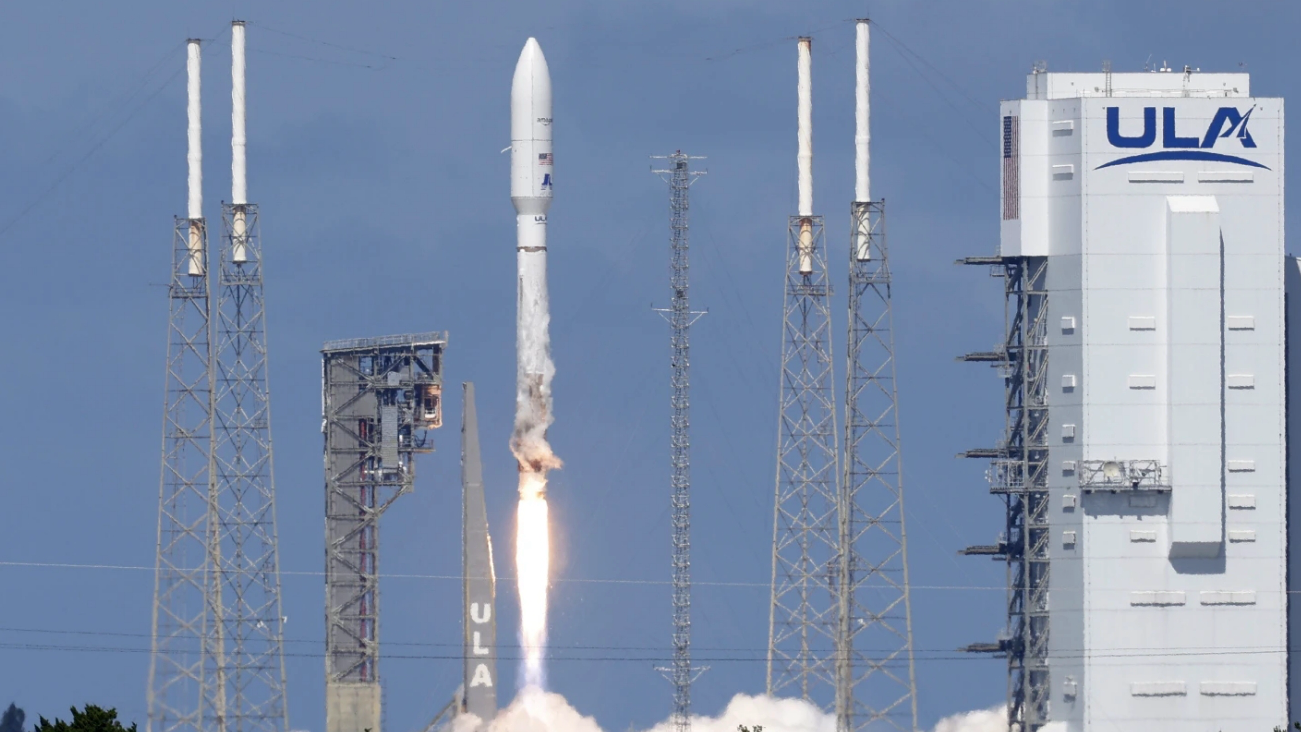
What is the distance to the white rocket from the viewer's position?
157375mm

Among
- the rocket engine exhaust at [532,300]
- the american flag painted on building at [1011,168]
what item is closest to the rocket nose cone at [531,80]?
the rocket engine exhaust at [532,300]

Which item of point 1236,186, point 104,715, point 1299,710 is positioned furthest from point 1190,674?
point 104,715

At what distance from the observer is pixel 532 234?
158 metres

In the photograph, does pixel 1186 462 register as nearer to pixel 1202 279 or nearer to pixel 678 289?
pixel 1202 279

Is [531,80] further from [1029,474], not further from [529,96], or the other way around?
[1029,474]

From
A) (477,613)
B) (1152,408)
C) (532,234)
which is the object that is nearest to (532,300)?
(532,234)

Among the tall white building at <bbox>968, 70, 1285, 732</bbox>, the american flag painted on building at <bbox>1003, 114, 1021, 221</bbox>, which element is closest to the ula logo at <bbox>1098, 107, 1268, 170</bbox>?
the tall white building at <bbox>968, 70, 1285, 732</bbox>

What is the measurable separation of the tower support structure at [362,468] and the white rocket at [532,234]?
347 inches

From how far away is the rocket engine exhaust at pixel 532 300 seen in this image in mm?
157500

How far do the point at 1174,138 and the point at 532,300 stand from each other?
76.2 feet

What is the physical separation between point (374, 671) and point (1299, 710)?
113ft

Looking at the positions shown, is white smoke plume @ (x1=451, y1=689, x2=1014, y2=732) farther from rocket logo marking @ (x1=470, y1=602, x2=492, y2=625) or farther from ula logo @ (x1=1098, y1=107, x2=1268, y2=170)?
ula logo @ (x1=1098, y1=107, x2=1268, y2=170)

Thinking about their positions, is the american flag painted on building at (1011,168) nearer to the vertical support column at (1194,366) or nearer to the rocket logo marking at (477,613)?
the vertical support column at (1194,366)

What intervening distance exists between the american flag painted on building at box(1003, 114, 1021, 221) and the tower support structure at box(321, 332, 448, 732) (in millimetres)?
22909
